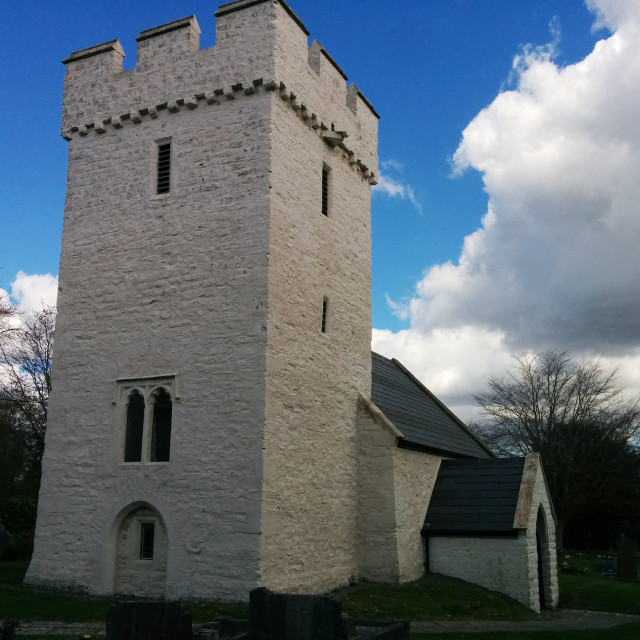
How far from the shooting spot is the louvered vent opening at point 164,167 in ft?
53.8

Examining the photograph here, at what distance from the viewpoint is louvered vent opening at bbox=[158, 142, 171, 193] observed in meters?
16.4

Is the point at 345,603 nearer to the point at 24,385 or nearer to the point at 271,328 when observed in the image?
the point at 271,328

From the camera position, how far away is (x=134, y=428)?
15469 millimetres

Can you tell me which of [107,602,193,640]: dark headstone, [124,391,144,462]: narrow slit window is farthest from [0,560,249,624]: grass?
[107,602,193,640]: dark headstone

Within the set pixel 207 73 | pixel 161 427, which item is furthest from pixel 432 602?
pixel 207 73

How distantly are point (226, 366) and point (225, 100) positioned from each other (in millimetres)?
6331

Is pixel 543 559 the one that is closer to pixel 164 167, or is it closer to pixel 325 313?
pixel 325 313

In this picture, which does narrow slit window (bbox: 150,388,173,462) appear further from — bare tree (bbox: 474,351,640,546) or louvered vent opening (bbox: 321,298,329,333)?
bare tree (bbox: 474,351,640,546)

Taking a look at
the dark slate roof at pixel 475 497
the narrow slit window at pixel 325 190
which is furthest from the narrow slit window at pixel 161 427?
the dark slate roof at pixel 475 497

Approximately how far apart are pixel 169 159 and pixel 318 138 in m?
3.97

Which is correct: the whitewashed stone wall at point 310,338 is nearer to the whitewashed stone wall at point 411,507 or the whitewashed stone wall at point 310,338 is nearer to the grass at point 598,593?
the whitewashed stone wall at point 411,507

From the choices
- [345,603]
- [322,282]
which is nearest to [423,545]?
[345,603]

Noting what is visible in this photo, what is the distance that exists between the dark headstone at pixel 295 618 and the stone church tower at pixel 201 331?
465 cm

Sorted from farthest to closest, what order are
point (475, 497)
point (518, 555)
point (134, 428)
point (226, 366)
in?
point (475, 497)
point (518, 555)
point (134, 428)
point (226, 366)
